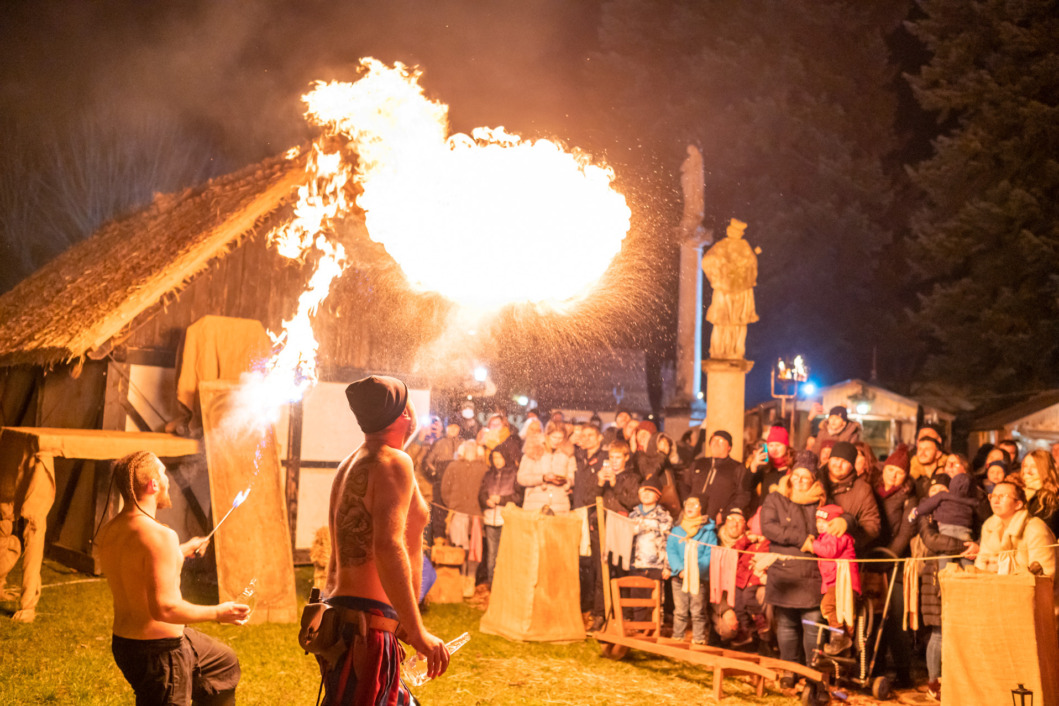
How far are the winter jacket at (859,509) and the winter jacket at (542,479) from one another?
3073 millimetres

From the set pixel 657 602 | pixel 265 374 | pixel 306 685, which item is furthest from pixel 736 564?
pixel 265 374

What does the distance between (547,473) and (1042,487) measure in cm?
495

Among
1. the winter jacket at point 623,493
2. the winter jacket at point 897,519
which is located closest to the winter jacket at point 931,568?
the winter jacket at point 897,519

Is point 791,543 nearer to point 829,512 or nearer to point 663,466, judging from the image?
point 829,512

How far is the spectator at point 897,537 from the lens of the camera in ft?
26.1

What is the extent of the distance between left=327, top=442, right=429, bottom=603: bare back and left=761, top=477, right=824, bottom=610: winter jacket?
15.1 feet

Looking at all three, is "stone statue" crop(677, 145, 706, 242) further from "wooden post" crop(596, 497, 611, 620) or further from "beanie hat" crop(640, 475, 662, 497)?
"wooden post" crop(596, 497, 611, 620)

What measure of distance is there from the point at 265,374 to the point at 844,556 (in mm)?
6993

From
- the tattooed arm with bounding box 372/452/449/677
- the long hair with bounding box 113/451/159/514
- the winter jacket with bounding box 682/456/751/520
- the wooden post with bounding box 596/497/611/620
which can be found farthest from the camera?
the winter jacket with bounding box 682/456/751/520

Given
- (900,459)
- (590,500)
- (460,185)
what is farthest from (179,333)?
(900,459)

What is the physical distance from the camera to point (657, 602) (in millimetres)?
8531

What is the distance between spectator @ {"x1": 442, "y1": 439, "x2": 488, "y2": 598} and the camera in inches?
456

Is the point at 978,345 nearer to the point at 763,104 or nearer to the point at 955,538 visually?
the point at 763,104

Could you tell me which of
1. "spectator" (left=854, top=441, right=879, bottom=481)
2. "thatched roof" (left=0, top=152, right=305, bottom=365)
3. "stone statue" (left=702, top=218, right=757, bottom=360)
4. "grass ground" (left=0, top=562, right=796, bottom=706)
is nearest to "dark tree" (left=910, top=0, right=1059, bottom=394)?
"stone statue" (left=702, top=218, right=757, bottom=360)
